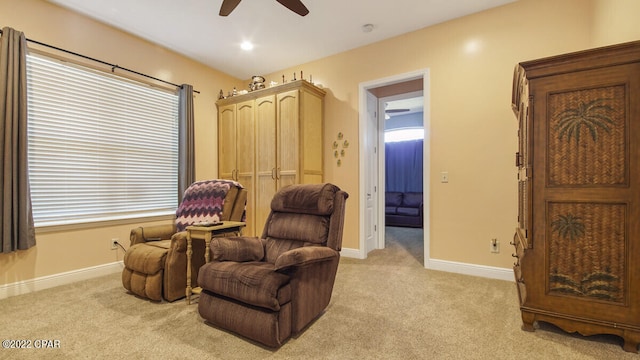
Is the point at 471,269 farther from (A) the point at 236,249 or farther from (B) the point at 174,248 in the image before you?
(B) the point at 174,248

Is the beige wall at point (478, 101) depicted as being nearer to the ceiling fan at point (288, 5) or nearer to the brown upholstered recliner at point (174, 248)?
the ceiling fan at point (288, 5)

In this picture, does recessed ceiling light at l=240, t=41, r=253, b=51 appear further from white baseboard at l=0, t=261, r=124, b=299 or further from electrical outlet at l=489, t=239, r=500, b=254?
electrical outlet at l=489, t=239, r=500, b=254

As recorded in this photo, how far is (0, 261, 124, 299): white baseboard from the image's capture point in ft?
8.18

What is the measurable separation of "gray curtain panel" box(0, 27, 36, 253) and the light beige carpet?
0.59 m

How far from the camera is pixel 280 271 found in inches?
66.8

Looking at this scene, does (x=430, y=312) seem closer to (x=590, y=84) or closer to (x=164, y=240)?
(x=590, y=84)

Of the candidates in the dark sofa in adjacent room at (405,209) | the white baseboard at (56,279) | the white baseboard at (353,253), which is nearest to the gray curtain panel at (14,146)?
the white baseboard at (56,279)

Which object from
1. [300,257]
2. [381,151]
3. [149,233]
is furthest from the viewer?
[381,151]

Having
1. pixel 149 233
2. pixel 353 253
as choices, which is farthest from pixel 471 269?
pixel 149 233

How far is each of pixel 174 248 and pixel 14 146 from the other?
174 centimetres

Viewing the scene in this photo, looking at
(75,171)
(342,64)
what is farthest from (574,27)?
(75,171)

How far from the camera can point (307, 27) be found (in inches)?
128

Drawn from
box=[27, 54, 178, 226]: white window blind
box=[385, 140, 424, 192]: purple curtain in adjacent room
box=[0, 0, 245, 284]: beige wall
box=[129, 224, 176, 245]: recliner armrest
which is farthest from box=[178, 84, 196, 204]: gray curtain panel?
box=[385, 140, 424, 192]: purple curtain in adjacent room

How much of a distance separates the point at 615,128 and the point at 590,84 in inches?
11.6
